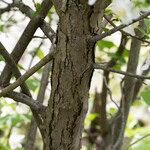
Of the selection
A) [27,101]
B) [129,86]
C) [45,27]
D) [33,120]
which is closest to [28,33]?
[45,27]

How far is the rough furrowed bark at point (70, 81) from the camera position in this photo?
2.64 ft

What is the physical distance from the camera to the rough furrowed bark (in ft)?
2.64

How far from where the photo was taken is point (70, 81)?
85cm

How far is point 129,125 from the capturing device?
2.30 metres

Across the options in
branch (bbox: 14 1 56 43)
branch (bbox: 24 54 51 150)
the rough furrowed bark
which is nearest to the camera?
the rough furrowed bark

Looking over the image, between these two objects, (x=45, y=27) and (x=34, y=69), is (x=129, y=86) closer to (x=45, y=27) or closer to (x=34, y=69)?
(x=45, y=27)

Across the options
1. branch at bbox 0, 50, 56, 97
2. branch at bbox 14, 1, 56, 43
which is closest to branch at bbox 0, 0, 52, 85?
branch at bbox 14, 1, 56, 43

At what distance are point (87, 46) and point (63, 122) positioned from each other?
0.18 m

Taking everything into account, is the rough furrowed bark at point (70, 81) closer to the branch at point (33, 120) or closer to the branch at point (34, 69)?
the branch at point (34, 69)

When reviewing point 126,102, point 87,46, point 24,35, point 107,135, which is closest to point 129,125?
point 107,135

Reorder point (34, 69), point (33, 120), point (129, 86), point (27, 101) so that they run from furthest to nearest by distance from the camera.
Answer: point (129, 86) → point (33, 120) → point (27, 101) → point (34, 69)

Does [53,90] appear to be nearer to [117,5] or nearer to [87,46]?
[87,46]

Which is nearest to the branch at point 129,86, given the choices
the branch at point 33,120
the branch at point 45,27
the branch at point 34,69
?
the branch at point 33,120

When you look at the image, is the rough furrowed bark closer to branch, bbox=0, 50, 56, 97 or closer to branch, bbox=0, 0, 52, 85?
branch, bbox=0, 50, 56, 97
